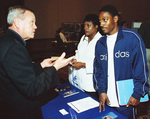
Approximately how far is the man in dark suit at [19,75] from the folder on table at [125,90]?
0.64m

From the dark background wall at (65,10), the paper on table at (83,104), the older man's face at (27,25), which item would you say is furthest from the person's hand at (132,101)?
the dark background wall at (65,10)

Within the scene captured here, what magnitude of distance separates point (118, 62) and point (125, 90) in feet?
0.97

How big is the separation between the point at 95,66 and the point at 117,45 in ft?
1.32

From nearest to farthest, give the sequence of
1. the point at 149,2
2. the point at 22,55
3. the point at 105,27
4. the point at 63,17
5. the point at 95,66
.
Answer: the point at 22,55 → the point at 105,27 → the point at 95,66 → the point at 63,17 → the point at 149,2

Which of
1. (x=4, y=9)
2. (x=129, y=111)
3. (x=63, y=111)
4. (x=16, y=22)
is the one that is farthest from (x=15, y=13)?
(x=4, y=9)

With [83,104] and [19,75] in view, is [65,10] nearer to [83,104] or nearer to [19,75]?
[83,104]

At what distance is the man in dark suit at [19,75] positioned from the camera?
98 cm

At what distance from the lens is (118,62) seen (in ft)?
4.84

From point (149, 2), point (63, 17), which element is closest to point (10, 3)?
point (63, 17)

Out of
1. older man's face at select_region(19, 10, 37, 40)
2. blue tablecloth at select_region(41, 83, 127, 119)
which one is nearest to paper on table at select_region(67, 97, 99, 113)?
blue tablecloth at select_region(41, 83, 127, 119)

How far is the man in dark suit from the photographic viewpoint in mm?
980

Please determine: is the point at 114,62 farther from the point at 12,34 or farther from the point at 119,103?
the point at 12,34

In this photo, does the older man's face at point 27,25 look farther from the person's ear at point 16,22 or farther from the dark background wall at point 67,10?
the dark background wall at point 67,10

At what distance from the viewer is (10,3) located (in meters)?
5.53
